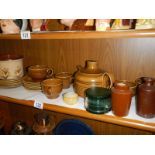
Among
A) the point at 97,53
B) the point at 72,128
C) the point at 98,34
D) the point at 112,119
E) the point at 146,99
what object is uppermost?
the point at 98,34

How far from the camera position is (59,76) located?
104 centimetres

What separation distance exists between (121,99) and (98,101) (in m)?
0.10

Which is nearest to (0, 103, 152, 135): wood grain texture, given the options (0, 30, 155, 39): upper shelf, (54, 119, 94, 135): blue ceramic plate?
(54, 119, 94, 135): blue ceramic plate

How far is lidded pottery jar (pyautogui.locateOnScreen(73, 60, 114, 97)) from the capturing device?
87cm

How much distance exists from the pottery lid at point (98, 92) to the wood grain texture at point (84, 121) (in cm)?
39

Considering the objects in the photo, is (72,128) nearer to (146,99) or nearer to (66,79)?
(66,79)

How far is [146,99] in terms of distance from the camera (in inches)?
28.5

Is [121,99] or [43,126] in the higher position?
[121,99]

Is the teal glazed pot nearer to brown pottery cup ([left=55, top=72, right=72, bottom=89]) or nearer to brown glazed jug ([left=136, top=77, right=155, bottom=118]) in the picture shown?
brown glazed jug ([left=136, top=77, right=155, bottom=118])

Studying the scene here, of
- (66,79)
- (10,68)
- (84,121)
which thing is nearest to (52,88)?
(66,79)
